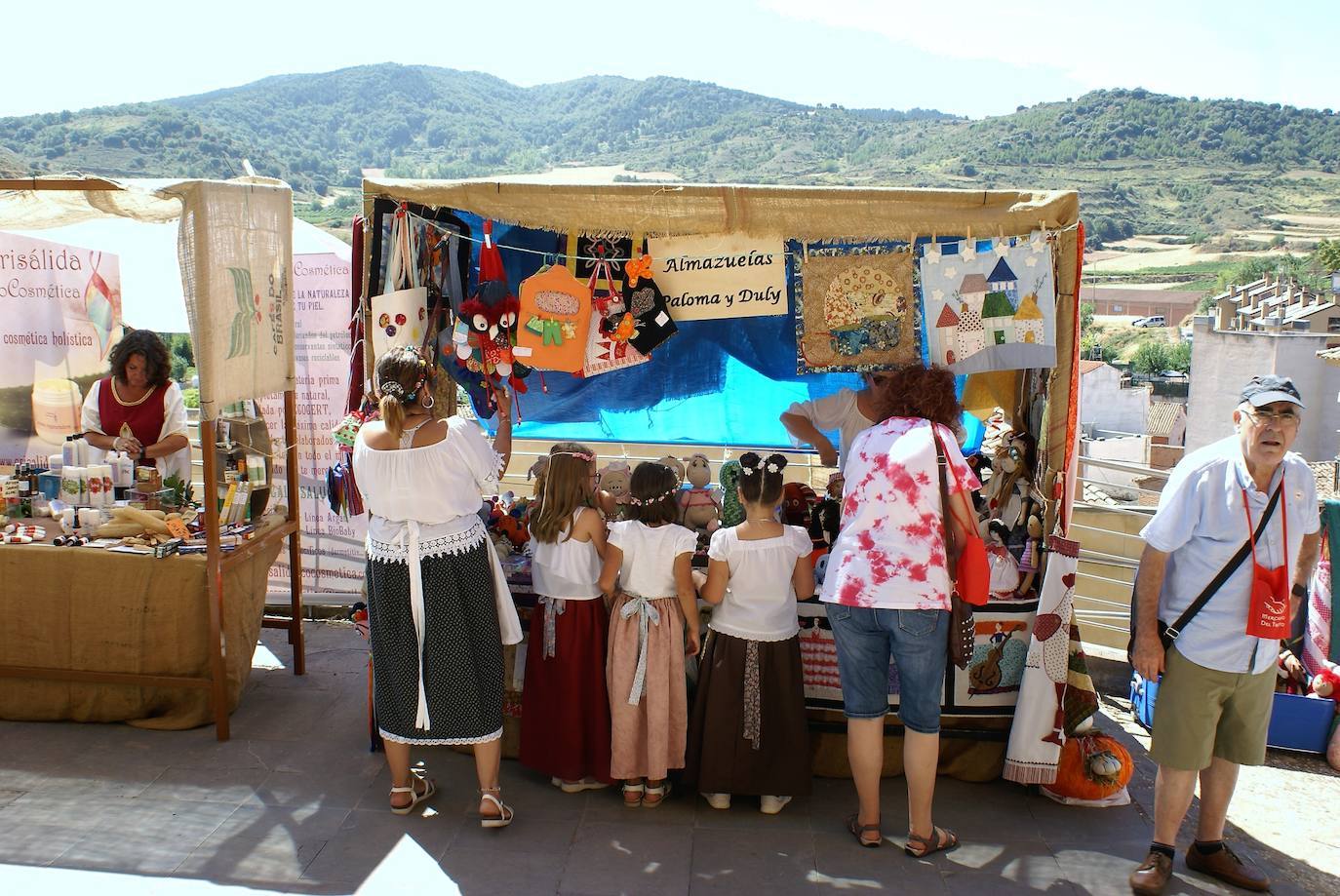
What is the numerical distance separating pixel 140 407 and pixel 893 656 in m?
4.03

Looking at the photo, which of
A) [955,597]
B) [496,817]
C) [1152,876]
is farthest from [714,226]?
[1152,876]

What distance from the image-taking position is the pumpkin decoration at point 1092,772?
383 cm

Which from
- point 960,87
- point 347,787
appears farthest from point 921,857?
point 960,87

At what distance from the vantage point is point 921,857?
349 centimetres

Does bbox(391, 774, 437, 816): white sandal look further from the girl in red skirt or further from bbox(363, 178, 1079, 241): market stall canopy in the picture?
bbox(363, 178, 1079, 241): market stall canopy

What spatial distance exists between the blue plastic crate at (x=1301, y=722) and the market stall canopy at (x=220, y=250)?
4776 millimetres

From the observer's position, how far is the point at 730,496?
4305 mm

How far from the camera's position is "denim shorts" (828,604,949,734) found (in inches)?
131

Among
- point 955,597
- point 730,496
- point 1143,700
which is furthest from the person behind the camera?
point 1143,700

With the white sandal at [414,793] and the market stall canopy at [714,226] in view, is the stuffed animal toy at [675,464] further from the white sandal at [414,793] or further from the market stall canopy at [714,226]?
the white sandal at [414,793]

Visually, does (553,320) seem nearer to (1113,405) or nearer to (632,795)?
(632,795)

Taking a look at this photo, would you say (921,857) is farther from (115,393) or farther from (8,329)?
(8,329)

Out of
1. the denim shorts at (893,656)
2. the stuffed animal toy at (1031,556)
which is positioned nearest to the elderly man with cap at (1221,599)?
the denim shorts at (893,656)

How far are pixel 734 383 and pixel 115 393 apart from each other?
3214 millimetres
